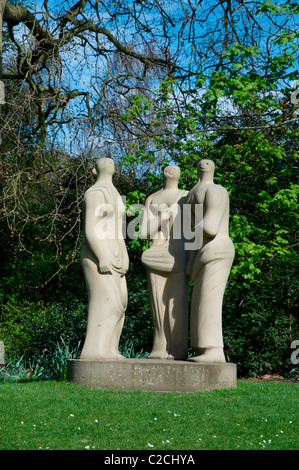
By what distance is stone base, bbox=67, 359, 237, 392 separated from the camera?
22.4 feet

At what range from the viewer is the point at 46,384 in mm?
7363

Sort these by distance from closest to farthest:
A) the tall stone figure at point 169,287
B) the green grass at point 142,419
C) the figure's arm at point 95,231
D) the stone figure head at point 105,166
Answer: the green grass at point 142,419 < the figure's arm at point 95,231 < the tall stone figure at point 169,287 < the stone figure head at point 105,166

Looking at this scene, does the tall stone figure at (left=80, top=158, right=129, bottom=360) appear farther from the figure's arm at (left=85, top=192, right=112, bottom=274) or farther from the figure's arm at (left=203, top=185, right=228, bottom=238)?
the figure's arm at (left=203, top=185, right=228, bottom=238)

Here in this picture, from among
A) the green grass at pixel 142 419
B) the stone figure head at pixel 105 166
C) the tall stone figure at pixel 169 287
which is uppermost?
the stone figure head at pixel 105 166

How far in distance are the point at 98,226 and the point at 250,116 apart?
209 inches

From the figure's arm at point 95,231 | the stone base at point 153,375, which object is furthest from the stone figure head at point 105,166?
the stone base at point 153,375

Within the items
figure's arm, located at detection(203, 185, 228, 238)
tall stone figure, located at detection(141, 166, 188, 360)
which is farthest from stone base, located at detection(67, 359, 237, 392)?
figure's arm, located at detection(203, 185, 228, 238)

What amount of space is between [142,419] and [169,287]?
241 cm

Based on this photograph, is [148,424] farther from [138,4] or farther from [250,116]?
[138,4]

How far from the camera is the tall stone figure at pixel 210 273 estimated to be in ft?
23.5

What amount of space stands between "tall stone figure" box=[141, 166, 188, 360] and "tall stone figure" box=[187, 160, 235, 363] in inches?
13.2

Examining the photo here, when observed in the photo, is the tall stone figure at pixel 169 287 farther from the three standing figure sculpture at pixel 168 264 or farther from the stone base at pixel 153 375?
the stone base at pixel 153 375

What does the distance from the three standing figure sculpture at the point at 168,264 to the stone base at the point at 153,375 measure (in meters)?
0.24
